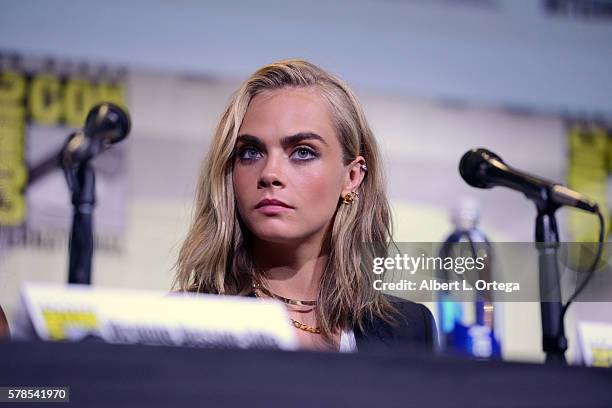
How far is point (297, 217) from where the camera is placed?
1.91 m

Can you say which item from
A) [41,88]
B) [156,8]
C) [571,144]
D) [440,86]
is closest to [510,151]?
[571,144]

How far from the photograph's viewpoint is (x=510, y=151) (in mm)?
4129

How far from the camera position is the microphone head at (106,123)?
177 centimetres

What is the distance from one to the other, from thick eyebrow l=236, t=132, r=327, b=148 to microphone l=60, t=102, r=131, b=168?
27 cm

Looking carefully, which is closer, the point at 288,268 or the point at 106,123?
the point at 106,123

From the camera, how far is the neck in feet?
6.51

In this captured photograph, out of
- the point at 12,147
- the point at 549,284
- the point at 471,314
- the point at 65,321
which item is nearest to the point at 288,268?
the point at 471,314

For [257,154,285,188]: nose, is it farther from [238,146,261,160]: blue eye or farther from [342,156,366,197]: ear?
[342,156,366,197]: ear

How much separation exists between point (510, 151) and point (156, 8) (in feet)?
5.71

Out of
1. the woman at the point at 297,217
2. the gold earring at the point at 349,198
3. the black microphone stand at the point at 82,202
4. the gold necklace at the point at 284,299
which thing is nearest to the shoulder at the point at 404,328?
the woman at the point at 297,217

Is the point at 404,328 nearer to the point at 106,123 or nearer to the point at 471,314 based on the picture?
the point at 471,314

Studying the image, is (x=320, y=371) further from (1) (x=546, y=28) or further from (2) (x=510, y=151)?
(2) (x=510, y=151)
